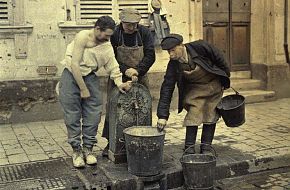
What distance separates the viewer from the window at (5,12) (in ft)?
27.1

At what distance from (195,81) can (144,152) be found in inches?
51.2

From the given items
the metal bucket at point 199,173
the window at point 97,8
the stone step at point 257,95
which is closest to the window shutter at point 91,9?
the window at point 97,8

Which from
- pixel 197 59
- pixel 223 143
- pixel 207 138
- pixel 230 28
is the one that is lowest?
pixel 223 143

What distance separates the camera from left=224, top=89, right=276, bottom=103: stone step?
32.8 feet

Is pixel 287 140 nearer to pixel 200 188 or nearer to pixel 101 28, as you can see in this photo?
pixel 200 188

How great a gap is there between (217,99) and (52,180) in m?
2.37

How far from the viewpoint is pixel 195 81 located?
5809mm

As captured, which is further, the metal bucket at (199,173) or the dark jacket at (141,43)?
the dark jacket at (141,43)

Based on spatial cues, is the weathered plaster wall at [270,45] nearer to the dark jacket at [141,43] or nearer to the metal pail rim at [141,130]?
the dark jacket at [141,43]

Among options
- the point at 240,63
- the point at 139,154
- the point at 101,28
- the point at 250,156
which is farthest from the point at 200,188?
the point at 240,63

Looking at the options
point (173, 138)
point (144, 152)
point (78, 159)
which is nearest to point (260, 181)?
point (144, 152)

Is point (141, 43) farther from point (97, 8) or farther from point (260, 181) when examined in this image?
point (97, 8)

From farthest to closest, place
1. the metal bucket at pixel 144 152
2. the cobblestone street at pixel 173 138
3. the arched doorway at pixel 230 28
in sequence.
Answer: the arched doorway at pixel 230 28, the cobblestone street at pixel 173 138, the metal bucket at pixel 144 152

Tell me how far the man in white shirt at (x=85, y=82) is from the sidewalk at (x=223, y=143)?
0.72 metres
